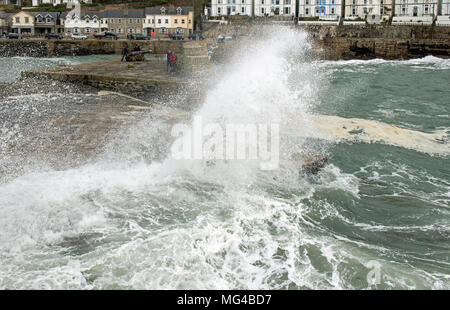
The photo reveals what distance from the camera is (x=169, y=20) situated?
202 ft

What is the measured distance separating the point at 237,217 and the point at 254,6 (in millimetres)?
59598

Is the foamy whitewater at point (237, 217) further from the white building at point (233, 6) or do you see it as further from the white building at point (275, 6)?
the white building at point (233, 6)

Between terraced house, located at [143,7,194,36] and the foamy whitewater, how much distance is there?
2044 inches

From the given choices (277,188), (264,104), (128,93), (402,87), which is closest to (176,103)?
(128,93)

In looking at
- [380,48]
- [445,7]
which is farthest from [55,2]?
[380,48]

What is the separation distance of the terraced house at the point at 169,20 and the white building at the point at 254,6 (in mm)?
4170

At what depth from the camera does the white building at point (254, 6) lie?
204ft

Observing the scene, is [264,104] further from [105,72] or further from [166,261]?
[105,72]

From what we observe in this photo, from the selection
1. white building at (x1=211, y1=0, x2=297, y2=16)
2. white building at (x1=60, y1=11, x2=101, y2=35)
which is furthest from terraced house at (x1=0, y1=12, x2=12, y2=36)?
white building at (x1=211, y1=0, x2=297, y2=16)

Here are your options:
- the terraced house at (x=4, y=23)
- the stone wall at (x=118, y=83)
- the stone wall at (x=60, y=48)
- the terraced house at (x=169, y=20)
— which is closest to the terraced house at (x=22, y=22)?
the terraced house at (x=4, y=23)

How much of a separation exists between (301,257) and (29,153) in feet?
18.8

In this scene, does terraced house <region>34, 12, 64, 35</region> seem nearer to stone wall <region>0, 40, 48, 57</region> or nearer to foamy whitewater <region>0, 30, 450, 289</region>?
stone wall <region>0, 40, 48, 57</region>

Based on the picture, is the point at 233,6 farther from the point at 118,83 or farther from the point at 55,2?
the point at 118,83

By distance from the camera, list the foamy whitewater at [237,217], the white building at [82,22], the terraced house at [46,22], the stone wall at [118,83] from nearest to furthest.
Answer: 1. the foamy whitewater at [237,217]
2. the stone wall at [118,83]
3. the white building at [82,22]
4. the terraced house at [46,22]
